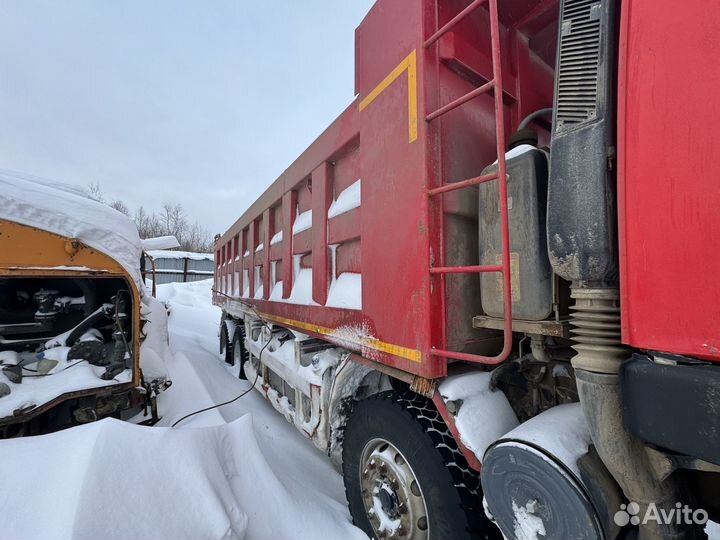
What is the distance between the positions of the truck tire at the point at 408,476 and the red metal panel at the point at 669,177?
3.11ft

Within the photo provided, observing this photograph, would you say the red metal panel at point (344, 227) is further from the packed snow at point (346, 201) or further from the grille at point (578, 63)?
the grille at point (578, 63)

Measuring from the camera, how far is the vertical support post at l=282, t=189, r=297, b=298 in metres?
3.16

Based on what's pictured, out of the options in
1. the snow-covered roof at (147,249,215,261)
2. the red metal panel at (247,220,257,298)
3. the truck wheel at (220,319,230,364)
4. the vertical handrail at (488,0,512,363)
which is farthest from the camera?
the snow-covered roof at (147,249,215,261)

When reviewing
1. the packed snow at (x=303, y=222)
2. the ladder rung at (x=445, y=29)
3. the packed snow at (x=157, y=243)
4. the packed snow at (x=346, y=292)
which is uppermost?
the ladder rung at (x=445, y=29)

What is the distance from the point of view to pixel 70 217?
272cm

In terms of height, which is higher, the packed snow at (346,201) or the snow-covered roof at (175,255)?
the snow-covered roof at (175,255)

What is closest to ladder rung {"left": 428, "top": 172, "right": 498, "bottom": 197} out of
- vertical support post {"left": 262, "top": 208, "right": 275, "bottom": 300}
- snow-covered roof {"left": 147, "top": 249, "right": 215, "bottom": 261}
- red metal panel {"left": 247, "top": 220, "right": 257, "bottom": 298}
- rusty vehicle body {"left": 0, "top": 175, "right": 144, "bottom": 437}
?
vertical support post {"left": 262, "top": 208, "right": 275, "bottom": 300}

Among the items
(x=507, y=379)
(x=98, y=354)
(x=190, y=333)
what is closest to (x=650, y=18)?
(x=507, y=379)

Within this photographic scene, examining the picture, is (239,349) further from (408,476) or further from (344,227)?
(408,476)

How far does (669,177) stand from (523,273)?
54cm

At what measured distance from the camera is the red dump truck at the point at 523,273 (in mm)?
894

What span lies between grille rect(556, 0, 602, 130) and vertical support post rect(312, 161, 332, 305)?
1.62 meters

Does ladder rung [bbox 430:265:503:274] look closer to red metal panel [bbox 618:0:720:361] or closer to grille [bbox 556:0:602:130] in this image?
red metal panel [bbox 618:0:720:361]

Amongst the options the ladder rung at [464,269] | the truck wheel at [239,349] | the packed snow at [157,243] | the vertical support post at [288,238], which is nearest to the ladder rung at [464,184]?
the ladder rung at [464,269]
